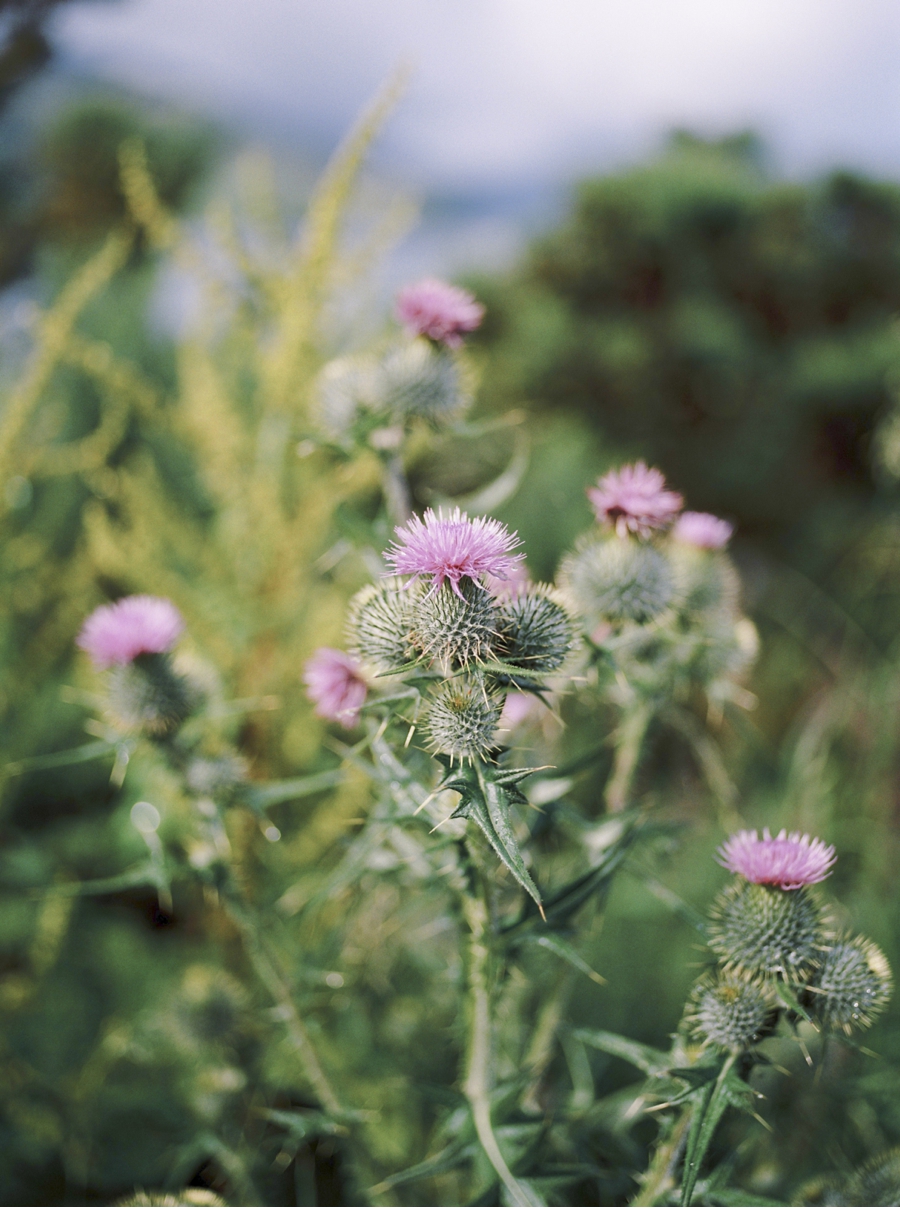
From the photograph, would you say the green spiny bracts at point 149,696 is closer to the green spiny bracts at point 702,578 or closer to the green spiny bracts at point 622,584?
the green spiny bracts at point 622,584

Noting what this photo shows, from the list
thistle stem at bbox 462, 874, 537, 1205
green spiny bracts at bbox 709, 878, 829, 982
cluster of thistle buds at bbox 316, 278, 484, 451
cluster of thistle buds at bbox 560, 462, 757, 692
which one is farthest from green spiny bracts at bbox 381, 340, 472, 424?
green spiny bracts at bbox 709, 878, 829, 982

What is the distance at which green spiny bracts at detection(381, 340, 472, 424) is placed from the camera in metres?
1.43

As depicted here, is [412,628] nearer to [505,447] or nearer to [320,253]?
[320,253]

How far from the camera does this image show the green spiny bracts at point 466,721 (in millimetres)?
911

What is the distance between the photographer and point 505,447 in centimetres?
472

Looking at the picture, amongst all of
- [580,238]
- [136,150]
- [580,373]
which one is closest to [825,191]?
[580,238]

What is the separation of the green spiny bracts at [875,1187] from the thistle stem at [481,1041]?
1.62ft

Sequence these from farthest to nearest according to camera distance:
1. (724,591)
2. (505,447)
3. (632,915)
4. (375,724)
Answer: (505,447) < (632,915) < (724,591) < (375,724)

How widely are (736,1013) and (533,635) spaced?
1.61 ft

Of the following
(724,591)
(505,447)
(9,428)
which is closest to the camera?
(724,591)

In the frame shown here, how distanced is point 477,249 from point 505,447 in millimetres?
3112

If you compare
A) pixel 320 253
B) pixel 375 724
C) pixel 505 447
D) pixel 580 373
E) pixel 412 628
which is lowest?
pixel 580 373

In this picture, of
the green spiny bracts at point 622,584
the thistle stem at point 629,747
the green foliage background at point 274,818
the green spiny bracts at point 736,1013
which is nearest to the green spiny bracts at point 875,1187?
the green foliage background at point 274,818

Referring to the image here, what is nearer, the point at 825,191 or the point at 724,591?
the point at 724,591
